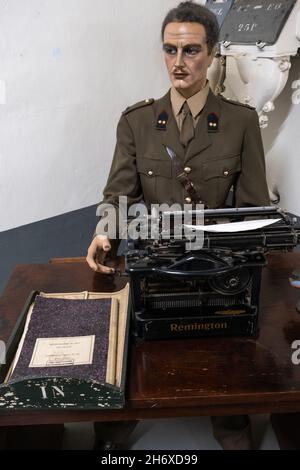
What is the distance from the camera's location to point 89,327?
999 mm

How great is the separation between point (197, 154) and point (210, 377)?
857 mm

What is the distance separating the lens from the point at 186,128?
1479 millimetres

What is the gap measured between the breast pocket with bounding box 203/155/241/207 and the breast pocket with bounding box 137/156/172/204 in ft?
0.45

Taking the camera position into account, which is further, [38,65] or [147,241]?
[38,65]

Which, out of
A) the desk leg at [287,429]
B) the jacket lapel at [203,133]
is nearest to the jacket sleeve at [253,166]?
the jacket lapel at [203,133]

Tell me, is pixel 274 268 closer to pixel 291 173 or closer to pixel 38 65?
pixel 291 173

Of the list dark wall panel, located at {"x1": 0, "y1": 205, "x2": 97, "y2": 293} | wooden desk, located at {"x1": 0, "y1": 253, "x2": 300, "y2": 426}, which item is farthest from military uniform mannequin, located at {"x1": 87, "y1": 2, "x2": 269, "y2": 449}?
dark wall panel, located at {"x1": 0, "y1": 205, "x2": 97, "y2": 293}

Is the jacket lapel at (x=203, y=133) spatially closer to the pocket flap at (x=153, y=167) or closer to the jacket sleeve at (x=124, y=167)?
the pocket flap at (x=153, y=167)

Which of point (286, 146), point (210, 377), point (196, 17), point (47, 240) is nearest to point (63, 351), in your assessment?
point (210, 377)


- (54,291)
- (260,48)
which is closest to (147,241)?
(54,291)

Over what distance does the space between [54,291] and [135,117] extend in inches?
28.2

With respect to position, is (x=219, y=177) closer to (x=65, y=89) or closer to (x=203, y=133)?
(x=203, y=133)

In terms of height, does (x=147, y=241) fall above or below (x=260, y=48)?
below

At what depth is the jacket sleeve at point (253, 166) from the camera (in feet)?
4.96
